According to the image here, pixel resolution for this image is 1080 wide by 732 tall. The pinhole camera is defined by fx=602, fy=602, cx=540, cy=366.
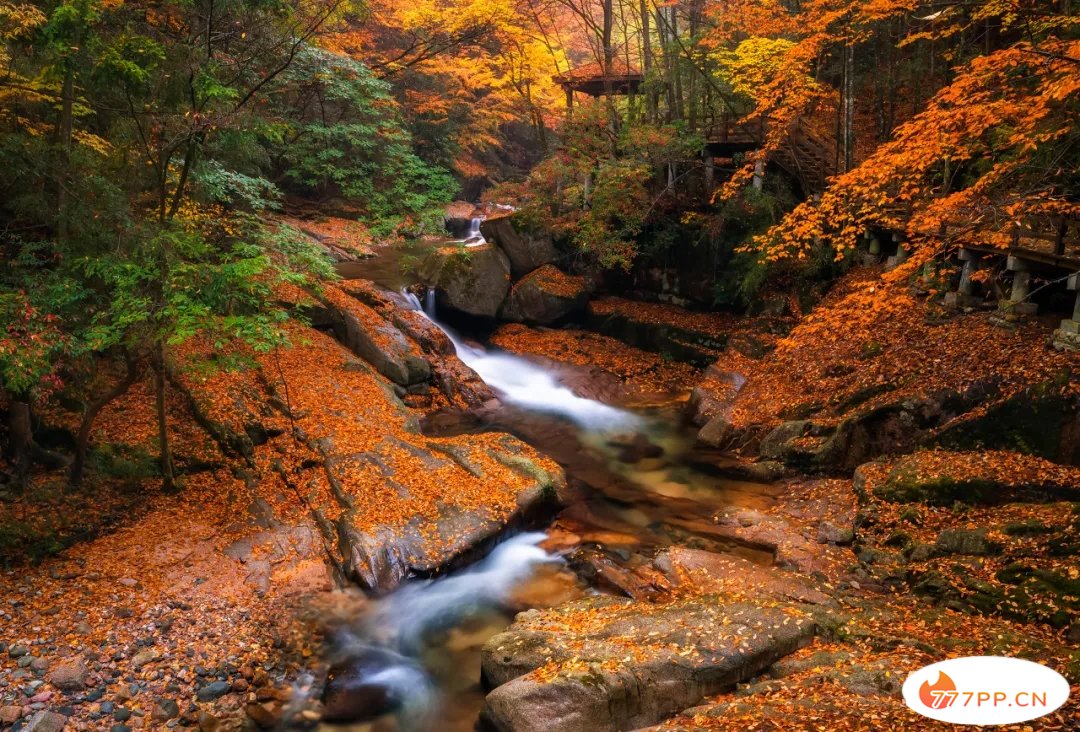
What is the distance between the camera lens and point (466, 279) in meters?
19.9

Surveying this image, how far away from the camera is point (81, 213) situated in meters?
7.84

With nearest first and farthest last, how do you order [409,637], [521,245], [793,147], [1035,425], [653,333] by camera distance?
[409,637]
[1035,425]
[793,147]
[653,333]
[521,245]

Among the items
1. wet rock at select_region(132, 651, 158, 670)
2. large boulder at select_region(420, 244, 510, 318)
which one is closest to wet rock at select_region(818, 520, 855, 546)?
Answer: wet rock at select_region(132, 651, 158, 670)

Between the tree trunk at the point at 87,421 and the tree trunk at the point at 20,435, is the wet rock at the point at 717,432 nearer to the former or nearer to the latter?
the tree trunk at the point at 87,421

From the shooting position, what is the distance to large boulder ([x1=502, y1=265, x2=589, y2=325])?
2052 cm

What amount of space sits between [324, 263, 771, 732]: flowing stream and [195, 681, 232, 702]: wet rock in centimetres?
108

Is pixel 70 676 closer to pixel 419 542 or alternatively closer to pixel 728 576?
pixel 419 542

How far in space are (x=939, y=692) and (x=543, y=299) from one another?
56.3 feet

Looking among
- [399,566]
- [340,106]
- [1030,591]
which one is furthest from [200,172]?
[340,106]

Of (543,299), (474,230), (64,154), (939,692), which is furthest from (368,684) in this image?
(474,230)

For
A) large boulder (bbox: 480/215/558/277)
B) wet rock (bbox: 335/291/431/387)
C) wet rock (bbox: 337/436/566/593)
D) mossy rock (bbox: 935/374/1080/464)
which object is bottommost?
wet rock (bbox: 337/436/566/593)

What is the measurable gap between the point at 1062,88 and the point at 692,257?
520 inches

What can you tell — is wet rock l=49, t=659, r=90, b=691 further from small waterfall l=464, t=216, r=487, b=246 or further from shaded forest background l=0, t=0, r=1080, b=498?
small waterfall l=464, t=216, r=487, b=246

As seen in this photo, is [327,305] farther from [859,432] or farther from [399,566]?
[859,432]
